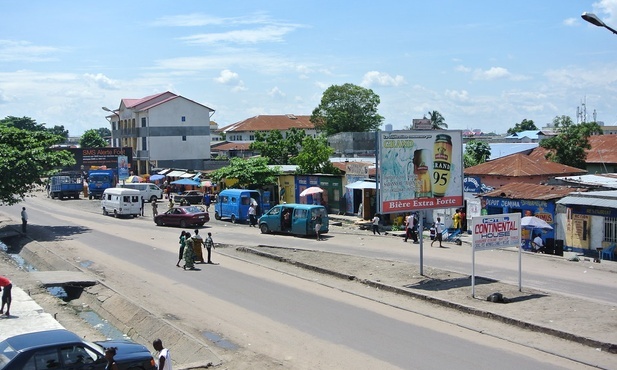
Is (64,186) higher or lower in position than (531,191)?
lower

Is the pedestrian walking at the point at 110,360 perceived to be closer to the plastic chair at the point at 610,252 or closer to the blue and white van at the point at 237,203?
the plastic chair at the point at 610,252

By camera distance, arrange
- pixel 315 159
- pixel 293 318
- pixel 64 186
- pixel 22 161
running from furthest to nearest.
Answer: pixel 64 186 < pixel 315 159 < pixel 22 161 < pixel 293 318

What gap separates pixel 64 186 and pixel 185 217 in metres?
28.8

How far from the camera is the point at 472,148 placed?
5697 cm

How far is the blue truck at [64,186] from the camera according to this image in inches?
2496

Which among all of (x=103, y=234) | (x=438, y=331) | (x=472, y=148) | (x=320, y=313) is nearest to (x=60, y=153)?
(x=103, y=234)

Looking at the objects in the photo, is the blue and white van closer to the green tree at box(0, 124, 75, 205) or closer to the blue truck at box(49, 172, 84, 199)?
the green tree at box(0, 124, 75, 205)

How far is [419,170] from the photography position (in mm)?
20797

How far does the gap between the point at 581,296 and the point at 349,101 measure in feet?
265

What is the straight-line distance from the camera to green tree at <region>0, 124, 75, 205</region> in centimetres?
3531

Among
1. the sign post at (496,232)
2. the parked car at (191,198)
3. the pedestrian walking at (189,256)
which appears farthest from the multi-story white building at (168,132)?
the sign post at (496,232)

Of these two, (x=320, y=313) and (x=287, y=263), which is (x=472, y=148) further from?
(x=320, y=313)

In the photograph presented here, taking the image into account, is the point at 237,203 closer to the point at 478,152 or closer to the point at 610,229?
the point at 610,229

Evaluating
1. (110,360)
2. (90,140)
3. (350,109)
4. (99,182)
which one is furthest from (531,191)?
(90,140)
